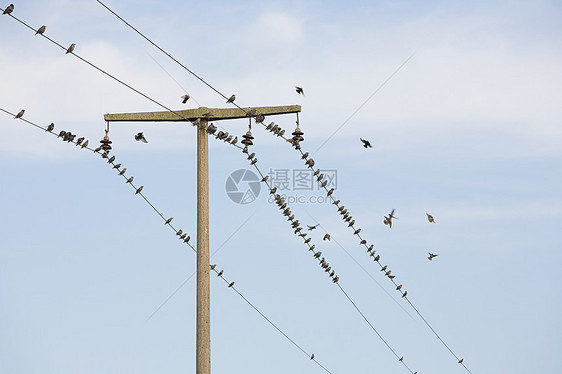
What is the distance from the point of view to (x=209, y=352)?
1315 cm

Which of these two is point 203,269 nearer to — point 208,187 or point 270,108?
point 208,187

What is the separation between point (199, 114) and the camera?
13.6 metres

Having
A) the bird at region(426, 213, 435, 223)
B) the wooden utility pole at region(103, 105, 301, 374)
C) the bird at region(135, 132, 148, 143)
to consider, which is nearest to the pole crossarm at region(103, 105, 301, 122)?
the wooden utility pole at region(103, 105, 301, 374)

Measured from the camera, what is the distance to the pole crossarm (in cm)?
1368

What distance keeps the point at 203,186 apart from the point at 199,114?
1.28 m

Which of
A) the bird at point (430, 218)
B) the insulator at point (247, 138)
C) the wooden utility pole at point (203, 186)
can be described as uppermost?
the bird at point (430, 218)

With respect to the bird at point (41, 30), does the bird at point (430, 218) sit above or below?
above

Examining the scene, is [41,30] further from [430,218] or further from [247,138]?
[430,218]

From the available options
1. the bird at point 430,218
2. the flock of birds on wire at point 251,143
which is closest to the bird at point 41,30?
the flock of birds on wire at point 251,143

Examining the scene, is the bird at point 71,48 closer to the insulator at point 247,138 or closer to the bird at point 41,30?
the bird at point 41,30

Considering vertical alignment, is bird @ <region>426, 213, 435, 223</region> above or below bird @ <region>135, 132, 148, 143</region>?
above

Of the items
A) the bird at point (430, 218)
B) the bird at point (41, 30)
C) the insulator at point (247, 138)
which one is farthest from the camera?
the bird at point (430, 218)

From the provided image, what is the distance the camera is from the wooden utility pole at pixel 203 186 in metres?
13.1

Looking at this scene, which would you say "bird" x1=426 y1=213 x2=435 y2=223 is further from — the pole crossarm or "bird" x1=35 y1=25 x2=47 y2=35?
"bird" x1=35 y1=25 x2=47 y2=35
